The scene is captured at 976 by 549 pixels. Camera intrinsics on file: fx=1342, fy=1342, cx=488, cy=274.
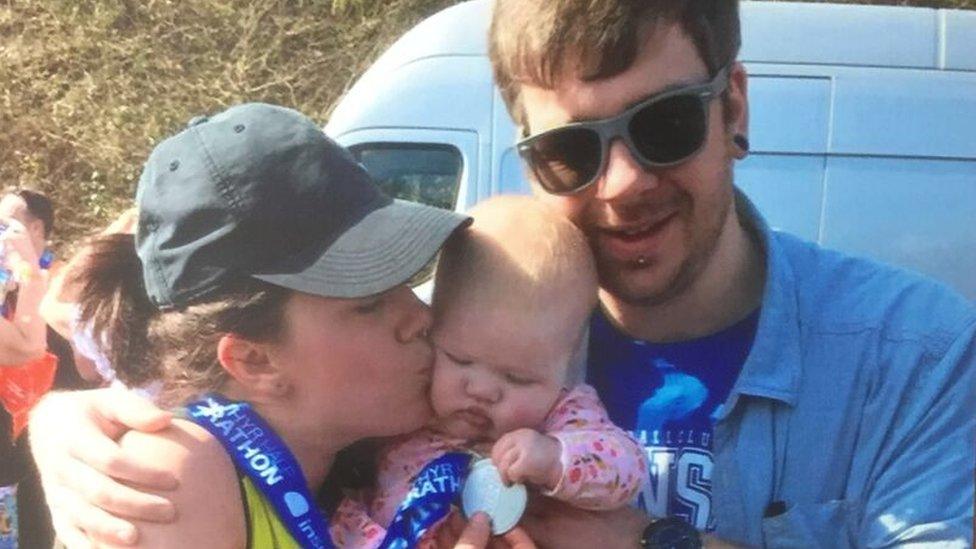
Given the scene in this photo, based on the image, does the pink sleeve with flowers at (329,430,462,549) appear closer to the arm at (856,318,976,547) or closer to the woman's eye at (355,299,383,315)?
the woman's eye at (355,299,383,315)

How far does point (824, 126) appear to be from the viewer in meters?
4.91

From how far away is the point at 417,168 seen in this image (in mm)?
5055

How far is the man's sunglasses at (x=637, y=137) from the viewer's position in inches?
82.4

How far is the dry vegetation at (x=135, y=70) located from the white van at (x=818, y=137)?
3999mm

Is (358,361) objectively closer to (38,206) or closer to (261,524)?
(261,524)

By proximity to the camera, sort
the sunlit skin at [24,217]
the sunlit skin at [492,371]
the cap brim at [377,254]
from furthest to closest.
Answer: the sunlit skin at [24,217], the sunlit skin at [492,371], the cap brim at [377,254]

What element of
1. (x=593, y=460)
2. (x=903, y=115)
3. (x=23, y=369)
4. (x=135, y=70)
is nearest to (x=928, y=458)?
(x=593, y=460)

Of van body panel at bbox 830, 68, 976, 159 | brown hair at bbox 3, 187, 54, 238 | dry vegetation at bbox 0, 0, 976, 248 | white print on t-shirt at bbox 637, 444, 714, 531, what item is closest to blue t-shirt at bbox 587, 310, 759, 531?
white print on t-shirt at bbox 637, 444, 714, 531

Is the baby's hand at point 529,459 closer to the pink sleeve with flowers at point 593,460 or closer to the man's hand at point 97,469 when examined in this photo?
the pink sleeve with flowers at point 593,460

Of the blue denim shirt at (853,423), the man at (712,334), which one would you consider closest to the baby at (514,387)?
the man at (712,334)

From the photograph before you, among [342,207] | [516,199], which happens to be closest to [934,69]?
[516,199]

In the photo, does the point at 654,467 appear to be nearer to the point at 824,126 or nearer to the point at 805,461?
the point at 805,461

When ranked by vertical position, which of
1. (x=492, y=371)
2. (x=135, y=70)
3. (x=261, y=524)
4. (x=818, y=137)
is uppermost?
(x=492, y=371)

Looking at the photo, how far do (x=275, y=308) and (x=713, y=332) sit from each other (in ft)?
2.48
